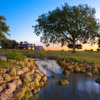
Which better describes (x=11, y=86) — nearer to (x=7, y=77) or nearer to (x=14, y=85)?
(x=14, y=85)

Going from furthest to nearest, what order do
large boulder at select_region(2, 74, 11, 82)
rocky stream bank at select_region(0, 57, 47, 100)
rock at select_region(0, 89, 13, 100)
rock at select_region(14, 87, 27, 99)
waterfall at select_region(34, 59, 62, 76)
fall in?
1. waterfall at select_region(34, 59, 62, 76)
2. large boulder at select_region(2, 74, 11, 82)
3. rock at select_region(14, 87, 27, 99)
4. rocky stream bank at select_region(0, 57, 47, 100)
5. rock at select_region(0, 89, 13, 100)

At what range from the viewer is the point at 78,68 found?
15.0 meters

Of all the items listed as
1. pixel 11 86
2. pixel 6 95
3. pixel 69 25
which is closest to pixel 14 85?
pixel 11 86

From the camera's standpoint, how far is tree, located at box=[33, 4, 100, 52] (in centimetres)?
2509

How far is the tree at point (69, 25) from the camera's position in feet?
82.3

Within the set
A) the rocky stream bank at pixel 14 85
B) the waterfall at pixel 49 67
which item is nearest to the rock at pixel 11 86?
the rocky stream bank at pixel 14 85

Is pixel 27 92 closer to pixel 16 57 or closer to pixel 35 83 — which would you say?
pixel 35 83

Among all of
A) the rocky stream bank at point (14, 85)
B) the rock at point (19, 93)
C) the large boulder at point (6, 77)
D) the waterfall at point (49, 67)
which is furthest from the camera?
the waterfall at point (49, 67)

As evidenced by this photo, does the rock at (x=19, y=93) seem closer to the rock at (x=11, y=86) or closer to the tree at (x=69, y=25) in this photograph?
the rock at (x=11, y=86)

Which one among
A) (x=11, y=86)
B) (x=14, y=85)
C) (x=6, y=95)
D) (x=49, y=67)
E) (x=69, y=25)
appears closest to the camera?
(x=6, y=95)

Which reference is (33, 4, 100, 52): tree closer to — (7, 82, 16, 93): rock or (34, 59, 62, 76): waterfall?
(34, 59, 62, 76): waterfall

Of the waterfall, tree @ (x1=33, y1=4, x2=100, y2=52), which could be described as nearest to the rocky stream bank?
the waterfall

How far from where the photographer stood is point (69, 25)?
25.7 m

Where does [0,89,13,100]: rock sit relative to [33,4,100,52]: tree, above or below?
below
